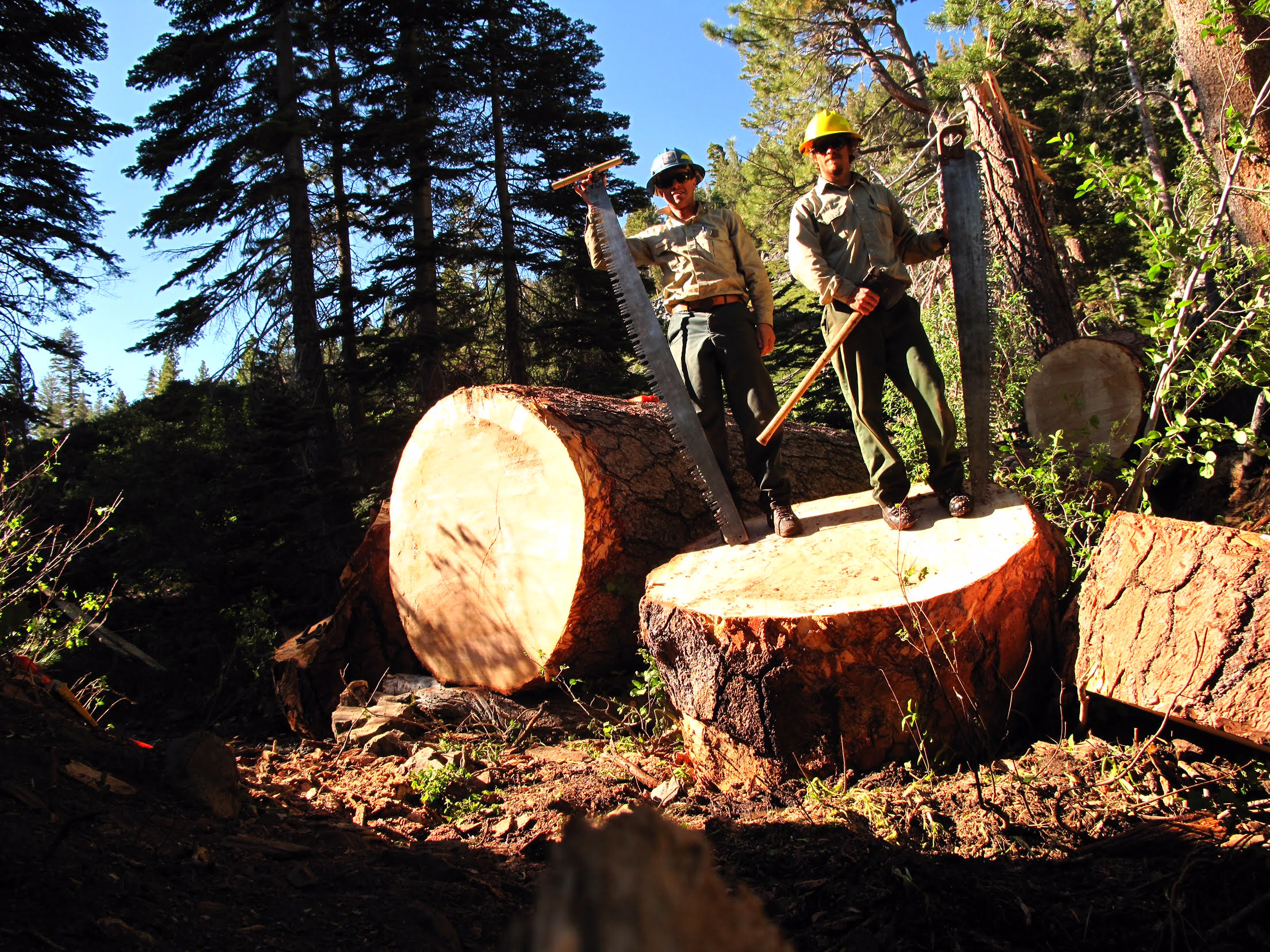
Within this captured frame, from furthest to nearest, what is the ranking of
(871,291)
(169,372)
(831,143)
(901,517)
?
(169,372) → (831,143) → (871,291) → (901,517)

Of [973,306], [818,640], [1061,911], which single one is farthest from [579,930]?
[973,306]

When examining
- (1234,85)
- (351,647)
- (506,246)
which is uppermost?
(506,246)

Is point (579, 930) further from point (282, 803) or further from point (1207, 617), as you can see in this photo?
point (282, 803)

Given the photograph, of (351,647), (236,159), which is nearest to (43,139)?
(236,159)

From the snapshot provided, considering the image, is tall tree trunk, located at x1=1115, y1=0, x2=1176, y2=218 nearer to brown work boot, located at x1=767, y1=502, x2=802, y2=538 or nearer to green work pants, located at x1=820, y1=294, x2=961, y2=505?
green work pants, located at x1=820, y1=294, x2=961, y2=505

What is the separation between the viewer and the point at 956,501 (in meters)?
3.40

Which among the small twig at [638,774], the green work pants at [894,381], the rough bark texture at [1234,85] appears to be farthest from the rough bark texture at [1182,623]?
the rough bark texture at [1234,85]

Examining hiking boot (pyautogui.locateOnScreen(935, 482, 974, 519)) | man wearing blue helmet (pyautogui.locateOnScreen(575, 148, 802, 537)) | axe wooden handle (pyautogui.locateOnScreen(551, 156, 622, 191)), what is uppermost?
axe wooden handle (pyautogui.locateOnScreen(551, 156, 622, 191))

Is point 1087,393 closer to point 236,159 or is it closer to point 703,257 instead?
point 703,257

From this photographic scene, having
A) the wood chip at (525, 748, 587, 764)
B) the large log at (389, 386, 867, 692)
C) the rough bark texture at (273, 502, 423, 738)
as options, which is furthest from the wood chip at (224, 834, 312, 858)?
the rough bark texture at (273, 502, 423, 738)

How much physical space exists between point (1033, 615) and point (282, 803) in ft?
10.3

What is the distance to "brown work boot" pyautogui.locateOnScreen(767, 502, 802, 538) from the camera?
372 centimetres

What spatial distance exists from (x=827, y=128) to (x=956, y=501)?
178 centimetres

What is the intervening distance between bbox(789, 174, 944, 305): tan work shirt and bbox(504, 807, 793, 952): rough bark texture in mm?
3234
